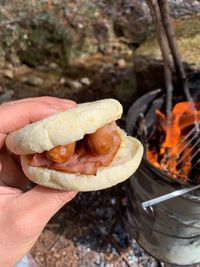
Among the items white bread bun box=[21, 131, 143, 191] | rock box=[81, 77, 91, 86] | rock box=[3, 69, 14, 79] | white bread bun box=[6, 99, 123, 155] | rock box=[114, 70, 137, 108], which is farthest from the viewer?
rock box=[3, 69, 14, 79]

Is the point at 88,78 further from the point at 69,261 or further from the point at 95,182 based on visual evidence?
the point at 95,182

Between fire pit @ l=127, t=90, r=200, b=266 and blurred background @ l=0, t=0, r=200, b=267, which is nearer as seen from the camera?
fire pit @ l=127, t=90, r=200, b=266

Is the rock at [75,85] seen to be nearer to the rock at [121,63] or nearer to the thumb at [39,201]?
the rock at [121,63]

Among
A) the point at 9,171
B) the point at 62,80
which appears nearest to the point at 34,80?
the point at 62,80

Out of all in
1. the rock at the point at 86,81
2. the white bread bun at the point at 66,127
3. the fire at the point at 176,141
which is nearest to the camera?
the white bread bun at the point at 66,127

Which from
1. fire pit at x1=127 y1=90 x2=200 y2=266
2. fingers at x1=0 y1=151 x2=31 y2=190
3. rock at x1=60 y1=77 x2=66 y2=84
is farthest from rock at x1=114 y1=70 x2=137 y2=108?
fingers at x1=0 y1=151 x2=31 y2=190

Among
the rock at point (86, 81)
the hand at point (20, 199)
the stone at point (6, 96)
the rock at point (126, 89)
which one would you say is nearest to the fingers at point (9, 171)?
the hand at point (20, 199)

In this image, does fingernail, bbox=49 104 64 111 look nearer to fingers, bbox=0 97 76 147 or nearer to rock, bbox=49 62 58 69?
fingers, bbox=0 97 76 147
